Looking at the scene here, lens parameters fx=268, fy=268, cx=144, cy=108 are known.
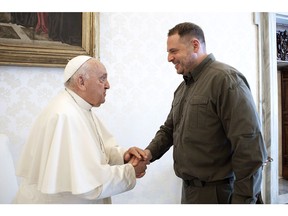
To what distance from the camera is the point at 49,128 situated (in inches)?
53.3

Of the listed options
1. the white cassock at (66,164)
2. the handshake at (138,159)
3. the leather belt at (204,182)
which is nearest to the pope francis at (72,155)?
the white cassock at (66,164)

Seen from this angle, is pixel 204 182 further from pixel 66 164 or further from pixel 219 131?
pixel 66 164

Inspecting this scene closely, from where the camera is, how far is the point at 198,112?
4.81 feet

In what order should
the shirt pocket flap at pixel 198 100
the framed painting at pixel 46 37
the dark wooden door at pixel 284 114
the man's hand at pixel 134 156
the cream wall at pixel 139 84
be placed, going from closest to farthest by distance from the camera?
the shirt pocket flap at pixel 198 100 → the man's hand at pixel 134 156 → the framed painting at pixel 46 37 → the cream wall at pixel 139 84 → the dark wooden door at pixel 284 114

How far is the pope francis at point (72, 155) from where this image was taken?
133cm

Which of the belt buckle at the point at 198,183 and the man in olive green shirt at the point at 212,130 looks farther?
the belt buckle at the point at 198,183

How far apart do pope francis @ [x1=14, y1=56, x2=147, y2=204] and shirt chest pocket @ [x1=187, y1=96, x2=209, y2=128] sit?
0.44 meters

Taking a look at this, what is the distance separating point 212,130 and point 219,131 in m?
0.04

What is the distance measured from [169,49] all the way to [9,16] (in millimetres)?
1171

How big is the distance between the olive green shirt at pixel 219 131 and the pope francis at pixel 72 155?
37 centimetres

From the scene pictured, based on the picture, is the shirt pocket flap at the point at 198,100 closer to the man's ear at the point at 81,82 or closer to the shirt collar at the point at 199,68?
the shirt collar at the point at 199,68

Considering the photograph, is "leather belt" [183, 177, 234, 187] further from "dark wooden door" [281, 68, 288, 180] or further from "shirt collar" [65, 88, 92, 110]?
"dark wooden door" [281, 68, 288, 180]

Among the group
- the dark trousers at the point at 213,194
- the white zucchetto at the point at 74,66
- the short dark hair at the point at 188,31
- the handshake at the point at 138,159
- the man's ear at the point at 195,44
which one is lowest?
the dark trousers at the point at 213,194

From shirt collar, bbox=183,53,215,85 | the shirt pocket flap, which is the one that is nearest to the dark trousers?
the shirt pocket flap
